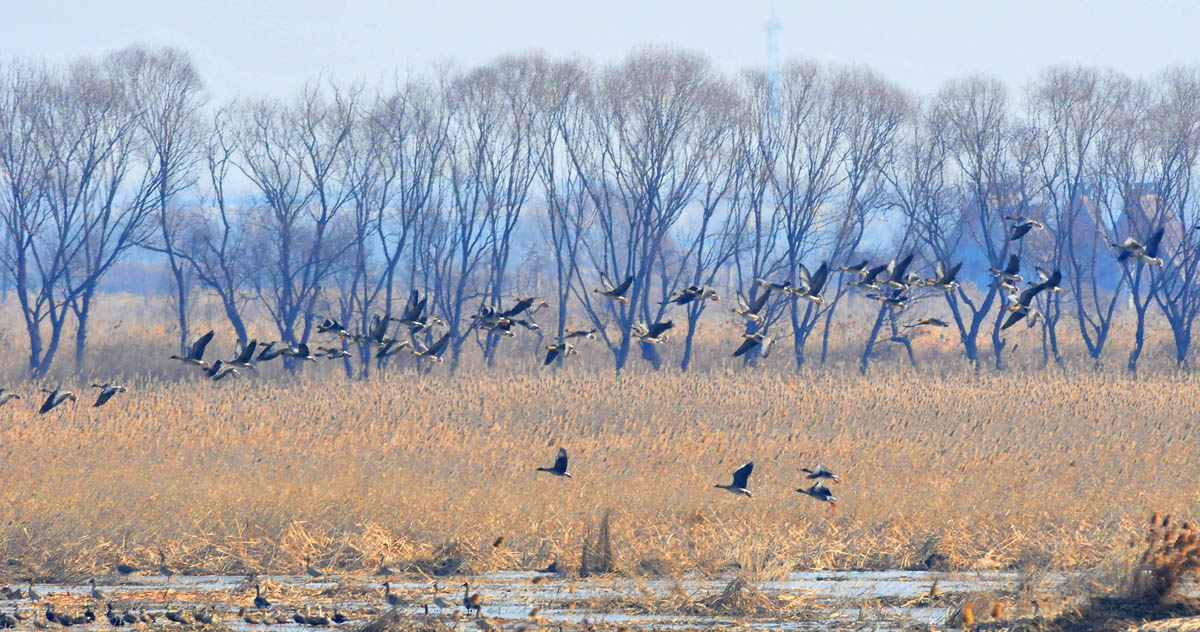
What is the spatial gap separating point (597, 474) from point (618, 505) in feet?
8.12

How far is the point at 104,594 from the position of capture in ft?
46.7

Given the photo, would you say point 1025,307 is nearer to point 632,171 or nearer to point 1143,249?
point 1143,249

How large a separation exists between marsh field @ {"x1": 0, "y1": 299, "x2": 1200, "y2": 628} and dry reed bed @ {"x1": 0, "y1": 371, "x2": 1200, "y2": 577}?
67mm

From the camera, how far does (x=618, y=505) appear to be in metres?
18.1

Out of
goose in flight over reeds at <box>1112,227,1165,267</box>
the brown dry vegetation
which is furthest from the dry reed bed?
→ goose in flight over reeds at <box>1112,227,1165,267</box>

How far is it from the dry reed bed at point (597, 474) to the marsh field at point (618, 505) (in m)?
0.07

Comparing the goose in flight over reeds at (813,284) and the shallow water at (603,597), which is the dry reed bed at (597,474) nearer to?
the shallow water at (603,597)

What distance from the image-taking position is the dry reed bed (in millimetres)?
16094

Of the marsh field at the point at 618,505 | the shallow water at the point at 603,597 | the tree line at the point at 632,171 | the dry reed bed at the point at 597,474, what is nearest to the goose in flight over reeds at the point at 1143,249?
the marsh field at the point at 618,505

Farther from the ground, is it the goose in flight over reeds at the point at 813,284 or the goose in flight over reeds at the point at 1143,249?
the goose in flight over reeds at the point at 1143,249

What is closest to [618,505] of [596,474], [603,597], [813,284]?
[596,474]

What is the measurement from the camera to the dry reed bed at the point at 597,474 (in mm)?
16094

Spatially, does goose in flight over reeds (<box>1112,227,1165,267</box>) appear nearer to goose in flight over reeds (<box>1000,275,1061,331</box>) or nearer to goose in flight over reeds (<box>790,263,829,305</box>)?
goose in flight over reeds (<box>1000,275,1061,331</box>)

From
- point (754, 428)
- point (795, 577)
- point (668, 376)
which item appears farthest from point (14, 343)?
point (795, 577)
